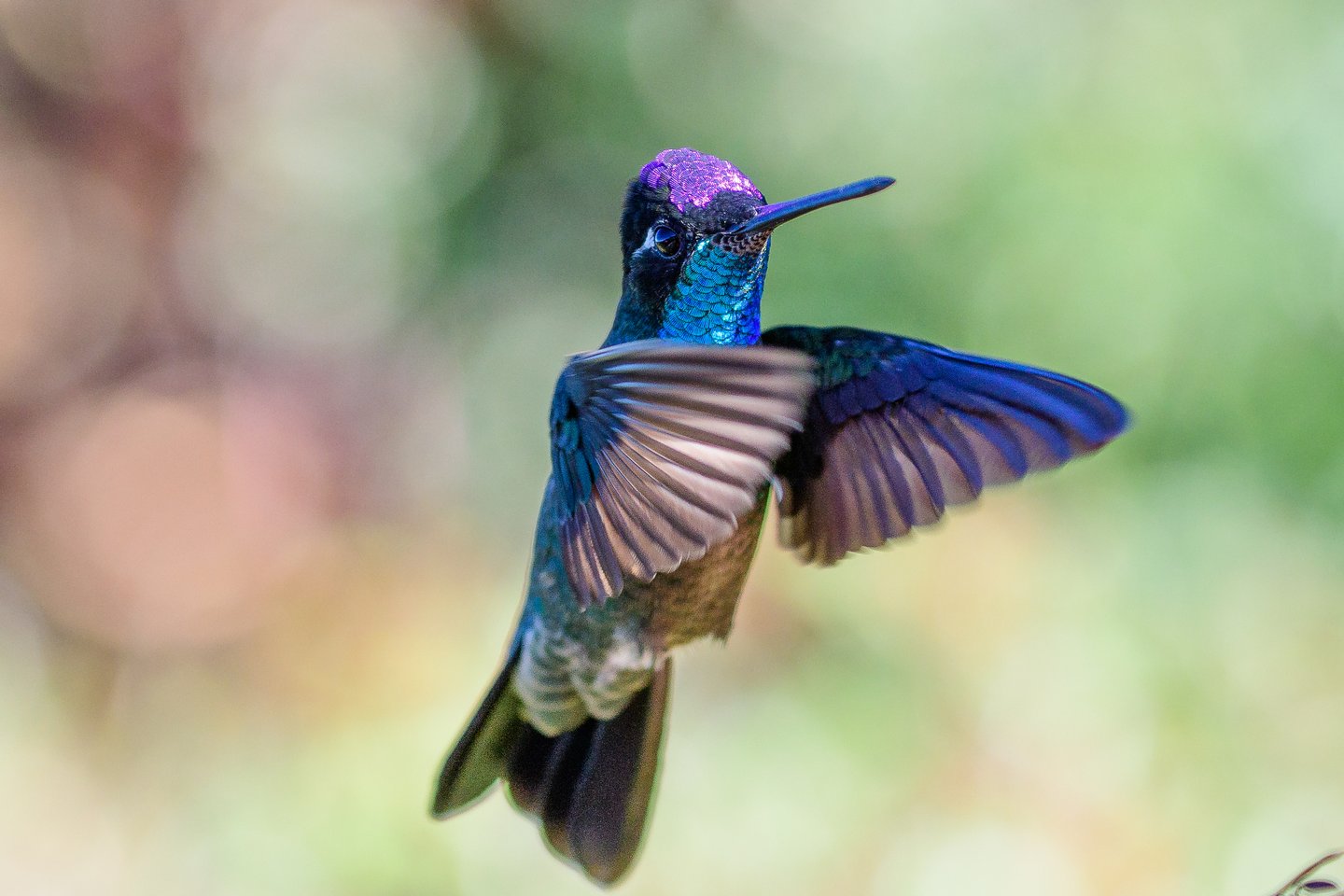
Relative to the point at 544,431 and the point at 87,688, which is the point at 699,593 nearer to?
the point at 544,431

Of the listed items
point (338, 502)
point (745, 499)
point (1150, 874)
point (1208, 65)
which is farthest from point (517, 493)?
point (745, 499)

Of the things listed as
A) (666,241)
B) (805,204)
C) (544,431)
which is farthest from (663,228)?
(544,431)

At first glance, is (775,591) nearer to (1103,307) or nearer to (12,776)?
(1103,307)

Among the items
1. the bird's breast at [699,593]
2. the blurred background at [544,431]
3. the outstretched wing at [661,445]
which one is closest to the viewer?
the outstretched wing at [661,445]

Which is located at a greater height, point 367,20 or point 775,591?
point 367,20

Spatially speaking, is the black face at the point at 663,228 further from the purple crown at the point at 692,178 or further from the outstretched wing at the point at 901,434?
the outstretched wing at the point at 901,434

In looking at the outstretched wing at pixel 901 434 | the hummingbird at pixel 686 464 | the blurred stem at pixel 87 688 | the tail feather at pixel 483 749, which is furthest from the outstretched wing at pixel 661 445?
the blurred stem at pixel 87 688

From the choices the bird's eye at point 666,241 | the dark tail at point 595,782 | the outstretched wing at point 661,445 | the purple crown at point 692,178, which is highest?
the purple crown at point 692,178

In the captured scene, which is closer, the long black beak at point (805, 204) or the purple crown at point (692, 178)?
the long black beak at point (805, 204)
